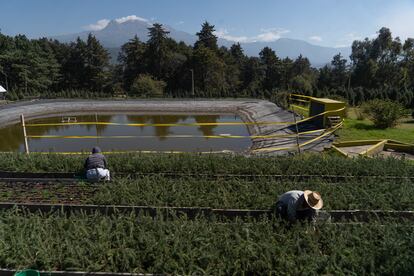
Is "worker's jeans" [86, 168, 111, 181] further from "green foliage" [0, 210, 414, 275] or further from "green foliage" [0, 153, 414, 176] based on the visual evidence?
"green foliage" [0, 210, 414, 275]

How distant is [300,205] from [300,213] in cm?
14

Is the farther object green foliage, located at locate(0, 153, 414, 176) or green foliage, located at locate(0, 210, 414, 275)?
green foliage, located at locate(0, 153, 414, 176)

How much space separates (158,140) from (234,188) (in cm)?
1136

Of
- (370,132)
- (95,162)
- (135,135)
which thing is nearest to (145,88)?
(135,135)

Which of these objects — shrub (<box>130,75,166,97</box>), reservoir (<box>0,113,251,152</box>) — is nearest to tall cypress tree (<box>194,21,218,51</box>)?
shrub (<box>130,75,166,97</box>)

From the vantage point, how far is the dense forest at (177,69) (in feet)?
137

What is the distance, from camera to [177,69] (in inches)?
1865

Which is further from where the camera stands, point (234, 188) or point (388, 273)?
point (234, 188)

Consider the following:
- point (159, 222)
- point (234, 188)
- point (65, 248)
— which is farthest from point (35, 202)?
point (234, 188)

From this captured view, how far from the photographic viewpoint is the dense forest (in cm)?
4175

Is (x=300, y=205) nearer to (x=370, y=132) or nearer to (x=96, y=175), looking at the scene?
(x=96, y=175)

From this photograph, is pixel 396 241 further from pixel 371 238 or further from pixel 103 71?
pixel 103 71

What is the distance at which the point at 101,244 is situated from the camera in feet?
14.9

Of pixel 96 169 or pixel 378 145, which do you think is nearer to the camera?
pixel 96 169
